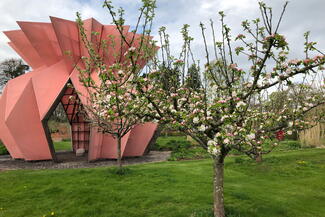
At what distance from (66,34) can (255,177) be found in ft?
37.8

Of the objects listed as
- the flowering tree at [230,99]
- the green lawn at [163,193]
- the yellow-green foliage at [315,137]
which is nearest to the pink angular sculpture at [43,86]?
the green lawn at [163,193]

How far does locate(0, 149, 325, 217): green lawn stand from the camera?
549 centimetres

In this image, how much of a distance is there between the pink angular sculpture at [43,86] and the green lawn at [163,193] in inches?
151

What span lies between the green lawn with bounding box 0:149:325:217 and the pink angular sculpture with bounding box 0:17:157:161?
3.84m

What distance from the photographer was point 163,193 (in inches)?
261

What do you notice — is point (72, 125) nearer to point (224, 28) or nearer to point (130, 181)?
point (130, 181)

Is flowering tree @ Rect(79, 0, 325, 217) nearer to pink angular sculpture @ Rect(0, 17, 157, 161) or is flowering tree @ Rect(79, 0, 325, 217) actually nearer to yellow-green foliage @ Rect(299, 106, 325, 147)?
pink angular sculpture @ Rect(0, 17, 157, 161)

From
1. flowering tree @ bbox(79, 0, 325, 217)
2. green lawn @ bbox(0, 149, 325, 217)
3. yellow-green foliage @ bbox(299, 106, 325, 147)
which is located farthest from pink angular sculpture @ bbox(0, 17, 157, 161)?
yellow-green foliage @ bbox(299, 106, 325, 147)

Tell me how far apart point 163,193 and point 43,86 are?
30.6 ft

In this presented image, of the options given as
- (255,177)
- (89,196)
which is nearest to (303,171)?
(255,177)

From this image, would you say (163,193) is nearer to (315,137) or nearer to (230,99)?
(230,99)

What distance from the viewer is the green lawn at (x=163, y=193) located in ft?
18.0

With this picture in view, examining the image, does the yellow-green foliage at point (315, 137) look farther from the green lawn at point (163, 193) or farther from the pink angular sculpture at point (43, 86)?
the pink angular sculpture at point (43, 86)

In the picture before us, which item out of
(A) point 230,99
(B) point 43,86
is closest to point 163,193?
(A) point 230,99
